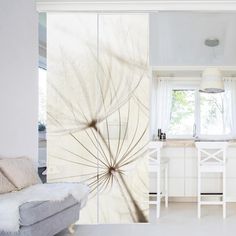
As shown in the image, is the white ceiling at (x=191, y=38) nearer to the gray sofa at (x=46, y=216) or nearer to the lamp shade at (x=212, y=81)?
the lamp shade at (x=212, y=81)

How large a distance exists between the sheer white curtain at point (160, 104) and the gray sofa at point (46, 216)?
105 inches

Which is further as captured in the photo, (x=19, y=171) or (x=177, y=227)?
(x=177, y=227)

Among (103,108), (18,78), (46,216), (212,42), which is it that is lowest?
(46,216)

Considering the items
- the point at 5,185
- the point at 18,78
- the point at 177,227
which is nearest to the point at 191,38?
the point at 18,78

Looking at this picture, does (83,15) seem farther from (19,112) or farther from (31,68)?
(19,112)

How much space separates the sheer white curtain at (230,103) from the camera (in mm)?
5652

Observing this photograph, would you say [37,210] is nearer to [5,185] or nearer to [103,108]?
[5,185]

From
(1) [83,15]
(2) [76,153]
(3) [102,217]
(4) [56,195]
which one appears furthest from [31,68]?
(3) [102,217]

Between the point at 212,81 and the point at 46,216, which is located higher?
the point at 212,81

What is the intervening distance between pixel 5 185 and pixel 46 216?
1.87ft

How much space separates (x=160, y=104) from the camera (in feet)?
18.4

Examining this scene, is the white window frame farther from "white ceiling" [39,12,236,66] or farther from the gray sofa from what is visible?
the gray sofa

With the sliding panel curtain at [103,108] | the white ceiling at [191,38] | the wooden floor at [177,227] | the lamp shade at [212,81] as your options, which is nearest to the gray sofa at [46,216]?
the wooden floor at [177,227]

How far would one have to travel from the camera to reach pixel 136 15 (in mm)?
3787
